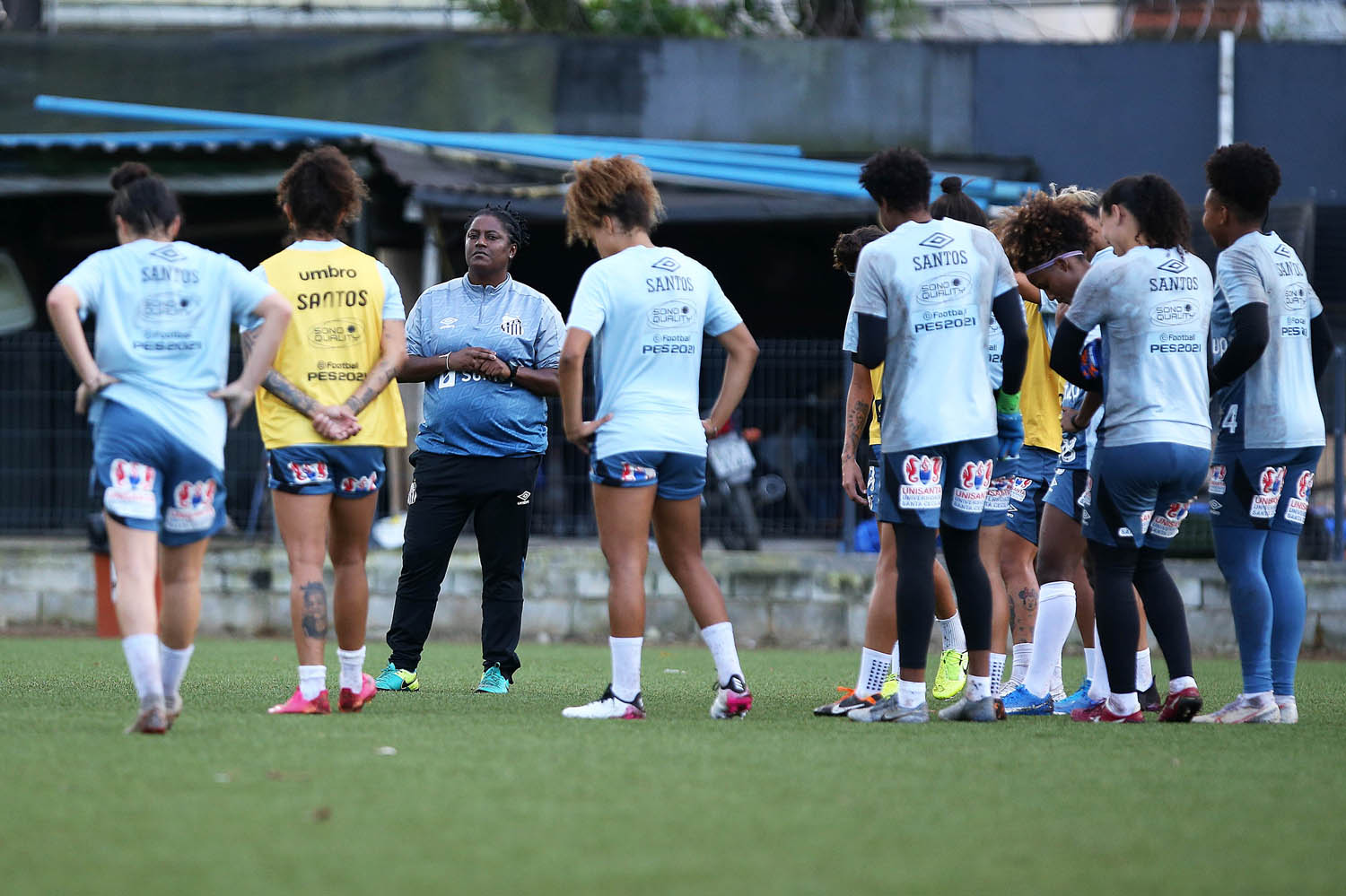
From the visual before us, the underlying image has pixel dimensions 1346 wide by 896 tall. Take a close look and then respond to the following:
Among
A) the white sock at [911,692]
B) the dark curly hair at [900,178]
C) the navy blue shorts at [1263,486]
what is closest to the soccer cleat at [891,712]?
the white sock at [911,692]

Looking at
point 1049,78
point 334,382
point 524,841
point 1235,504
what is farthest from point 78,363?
point 1049,78

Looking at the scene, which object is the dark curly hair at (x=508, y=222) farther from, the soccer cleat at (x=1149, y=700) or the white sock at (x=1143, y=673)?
the soccer cleat at (x=1149, y=700)

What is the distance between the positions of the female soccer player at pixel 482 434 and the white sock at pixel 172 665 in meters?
1.88

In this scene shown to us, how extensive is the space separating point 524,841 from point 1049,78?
13.4m

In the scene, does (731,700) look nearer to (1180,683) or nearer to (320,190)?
(1180,683)

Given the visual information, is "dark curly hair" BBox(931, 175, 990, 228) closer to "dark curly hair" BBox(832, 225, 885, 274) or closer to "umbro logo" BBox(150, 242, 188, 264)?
"dark curly hair" BBox(832, 225, 885, 274)

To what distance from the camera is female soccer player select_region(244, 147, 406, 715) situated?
562 centimetres

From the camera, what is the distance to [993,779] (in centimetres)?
442

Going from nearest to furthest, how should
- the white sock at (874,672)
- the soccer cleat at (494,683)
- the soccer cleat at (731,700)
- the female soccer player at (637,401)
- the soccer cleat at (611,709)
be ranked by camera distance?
1. the female soccer player at (637,401)
2. the soccer cleat at (611,709)
3. the soccer cleat at (731,700)
4. the white sock at (874,672)
5. the soccer cleat at (494,683)

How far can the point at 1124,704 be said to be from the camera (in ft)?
19.6

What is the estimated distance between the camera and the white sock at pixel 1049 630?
640cm

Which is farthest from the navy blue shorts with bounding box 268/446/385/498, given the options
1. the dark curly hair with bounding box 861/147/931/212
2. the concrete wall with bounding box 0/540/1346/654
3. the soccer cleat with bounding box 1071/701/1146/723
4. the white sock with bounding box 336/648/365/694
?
the concrete wall with bounding box 0/540/1346/654

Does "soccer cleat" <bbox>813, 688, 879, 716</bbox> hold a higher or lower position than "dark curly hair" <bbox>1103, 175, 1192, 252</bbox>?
lower

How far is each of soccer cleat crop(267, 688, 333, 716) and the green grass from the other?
0.53ft
